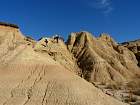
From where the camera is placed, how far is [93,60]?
63062mm

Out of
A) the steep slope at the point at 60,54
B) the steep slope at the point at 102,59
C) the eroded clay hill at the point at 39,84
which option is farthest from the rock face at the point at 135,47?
the eroded clay hill at the point at 39,84

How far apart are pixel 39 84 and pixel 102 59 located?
143 ft

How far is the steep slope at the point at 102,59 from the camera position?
6072 centimetres

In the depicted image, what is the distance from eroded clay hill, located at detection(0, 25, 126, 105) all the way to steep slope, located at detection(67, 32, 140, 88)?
3480 centimetres

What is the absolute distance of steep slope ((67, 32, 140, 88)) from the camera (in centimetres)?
6072

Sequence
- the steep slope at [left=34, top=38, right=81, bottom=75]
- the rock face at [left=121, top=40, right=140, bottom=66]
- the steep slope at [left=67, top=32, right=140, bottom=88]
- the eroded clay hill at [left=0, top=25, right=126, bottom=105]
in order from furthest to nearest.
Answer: the rock face at [left=121, top=40, right=140, bottom=66] → the steep slope at [left=67, top=32, right=140, bottom=88] → the steep slope at [left=34, top=38, right=81, bottom=75] → the eroded clay hill at [left=0, top=25, right=126, bottom=105]

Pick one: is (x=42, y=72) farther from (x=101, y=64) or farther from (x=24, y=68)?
(x=101, y=64)

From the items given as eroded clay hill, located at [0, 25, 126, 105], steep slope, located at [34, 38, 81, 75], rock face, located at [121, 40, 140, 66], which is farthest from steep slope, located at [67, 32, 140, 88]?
eroded clay hill, located at [0, 25, 126, 105]

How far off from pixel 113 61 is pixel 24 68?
44183 mm

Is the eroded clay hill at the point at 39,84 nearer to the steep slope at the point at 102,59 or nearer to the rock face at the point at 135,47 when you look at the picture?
the steep slope at the point at 102,59

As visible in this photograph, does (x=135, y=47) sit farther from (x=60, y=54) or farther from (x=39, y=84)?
(x=39, y=84)

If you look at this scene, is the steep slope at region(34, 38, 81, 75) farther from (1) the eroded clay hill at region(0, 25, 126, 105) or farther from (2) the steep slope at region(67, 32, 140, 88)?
(1) the eroded clay hill at region(0, 25, 126, 105)

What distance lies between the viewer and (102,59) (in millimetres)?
64250

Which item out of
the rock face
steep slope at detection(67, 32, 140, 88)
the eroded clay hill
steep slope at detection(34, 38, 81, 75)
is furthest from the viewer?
the rock face
